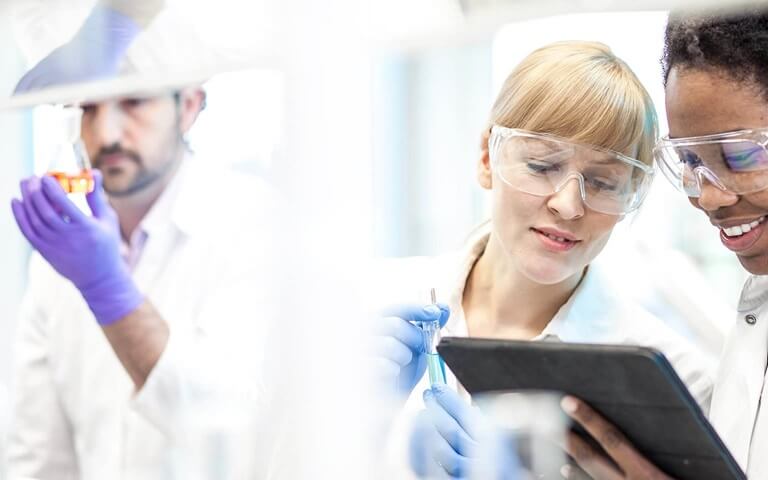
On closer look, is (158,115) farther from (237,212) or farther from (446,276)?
(446,276)

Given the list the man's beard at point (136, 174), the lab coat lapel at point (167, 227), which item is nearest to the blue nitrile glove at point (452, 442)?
the lab coat lapel at point (167, 227)

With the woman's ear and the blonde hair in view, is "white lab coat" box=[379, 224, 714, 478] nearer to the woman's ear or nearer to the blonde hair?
the woman's ear

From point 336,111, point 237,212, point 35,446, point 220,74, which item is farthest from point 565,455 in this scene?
point 35,446

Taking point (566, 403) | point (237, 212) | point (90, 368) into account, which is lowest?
point (90, 368)

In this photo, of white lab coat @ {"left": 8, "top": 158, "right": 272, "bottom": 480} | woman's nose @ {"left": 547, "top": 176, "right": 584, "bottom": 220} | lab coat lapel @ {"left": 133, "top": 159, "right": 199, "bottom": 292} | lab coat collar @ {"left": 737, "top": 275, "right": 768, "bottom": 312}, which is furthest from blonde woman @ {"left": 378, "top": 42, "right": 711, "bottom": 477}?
lab coat lapel @ {"left": 133, "top": 159, "right": 199, "bottom": 292}

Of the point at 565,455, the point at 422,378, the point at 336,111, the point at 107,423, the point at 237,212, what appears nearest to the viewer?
the point at 336,111

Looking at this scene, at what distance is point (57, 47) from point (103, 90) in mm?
169

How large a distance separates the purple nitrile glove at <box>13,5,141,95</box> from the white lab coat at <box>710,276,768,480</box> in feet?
3.43

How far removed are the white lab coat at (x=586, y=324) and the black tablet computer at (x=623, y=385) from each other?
0.52ft

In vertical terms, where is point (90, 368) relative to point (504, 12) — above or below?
below

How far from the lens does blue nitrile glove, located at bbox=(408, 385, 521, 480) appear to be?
1.11 metres

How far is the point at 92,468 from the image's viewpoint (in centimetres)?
154

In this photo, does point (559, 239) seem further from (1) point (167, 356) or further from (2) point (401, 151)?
(1) point (167, 356)

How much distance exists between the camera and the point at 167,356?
1433 mm
